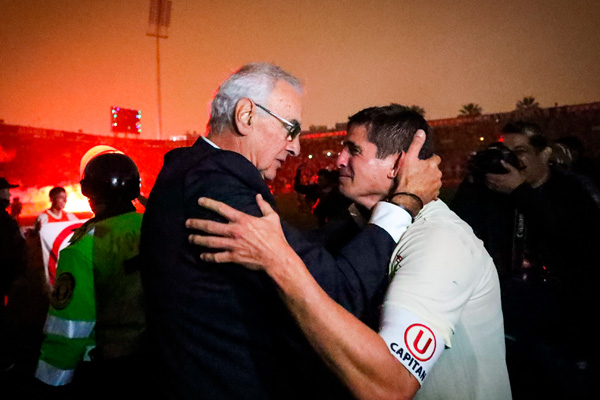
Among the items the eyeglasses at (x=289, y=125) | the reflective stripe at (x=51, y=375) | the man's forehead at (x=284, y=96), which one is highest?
the man's forehead at (x=284, y=96)

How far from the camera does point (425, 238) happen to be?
1615mm

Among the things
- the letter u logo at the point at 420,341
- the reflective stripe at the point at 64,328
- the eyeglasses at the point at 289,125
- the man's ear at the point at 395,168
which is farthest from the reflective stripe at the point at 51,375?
the man's ear at the point at 395,168

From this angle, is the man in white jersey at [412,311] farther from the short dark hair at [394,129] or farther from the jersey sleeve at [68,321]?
the jersey sleeve at [68,321]

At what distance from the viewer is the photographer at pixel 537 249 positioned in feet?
8.63

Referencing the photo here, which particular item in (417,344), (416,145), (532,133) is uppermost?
(532,133)

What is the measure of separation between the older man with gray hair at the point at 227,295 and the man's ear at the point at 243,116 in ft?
0.49

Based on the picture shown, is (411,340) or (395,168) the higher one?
(395,168)

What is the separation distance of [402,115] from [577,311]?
213 centimetres

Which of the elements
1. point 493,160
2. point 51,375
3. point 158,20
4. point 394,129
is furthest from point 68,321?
point 158,20

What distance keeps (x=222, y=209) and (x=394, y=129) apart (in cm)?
130

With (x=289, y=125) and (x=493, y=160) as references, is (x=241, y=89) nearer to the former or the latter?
(x=289, y=125)

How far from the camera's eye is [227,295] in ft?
4.56

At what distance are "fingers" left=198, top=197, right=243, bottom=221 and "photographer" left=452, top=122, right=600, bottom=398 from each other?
239 centimetres

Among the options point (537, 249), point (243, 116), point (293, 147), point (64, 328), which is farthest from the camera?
point (537, 249)
